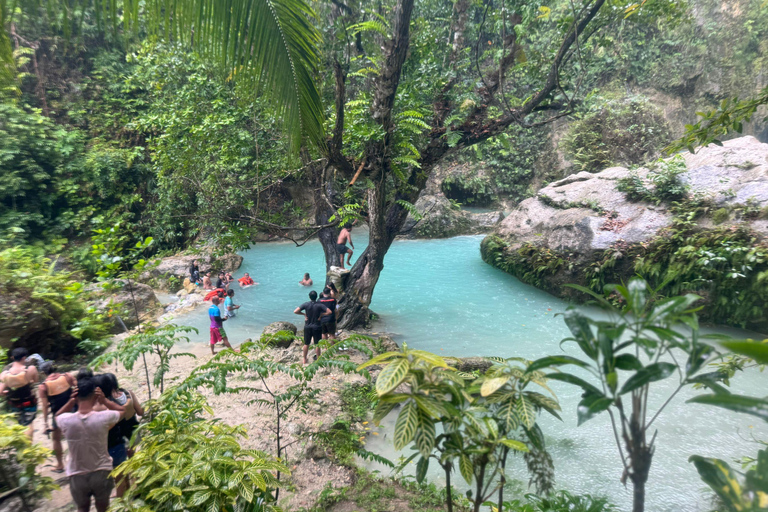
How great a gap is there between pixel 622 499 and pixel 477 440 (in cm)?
303

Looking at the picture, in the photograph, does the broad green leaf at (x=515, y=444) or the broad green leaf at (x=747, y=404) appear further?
the broad green leaf at (x=515, y=444)

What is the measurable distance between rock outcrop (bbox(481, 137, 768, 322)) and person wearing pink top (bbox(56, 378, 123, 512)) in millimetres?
8672

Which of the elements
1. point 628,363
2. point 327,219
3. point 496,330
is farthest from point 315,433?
point 327,219

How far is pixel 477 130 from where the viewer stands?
23.7 feet

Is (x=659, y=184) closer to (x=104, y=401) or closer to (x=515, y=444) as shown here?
(x=515, y=444)

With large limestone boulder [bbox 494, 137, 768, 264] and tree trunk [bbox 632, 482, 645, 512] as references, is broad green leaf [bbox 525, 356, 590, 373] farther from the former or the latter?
large limestone boulder [bbox 494, 137, 768, 264]

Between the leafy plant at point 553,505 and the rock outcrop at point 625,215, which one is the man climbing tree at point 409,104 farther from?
the leafy plant at point 553,505

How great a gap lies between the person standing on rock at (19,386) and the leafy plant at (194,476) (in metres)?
2.37

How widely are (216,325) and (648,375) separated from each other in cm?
685

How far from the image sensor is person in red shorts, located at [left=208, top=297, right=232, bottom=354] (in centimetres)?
695

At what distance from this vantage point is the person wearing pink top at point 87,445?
10.1 feet

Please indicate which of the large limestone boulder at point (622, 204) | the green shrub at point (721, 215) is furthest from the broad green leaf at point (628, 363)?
the green shrub at point (721, 215)

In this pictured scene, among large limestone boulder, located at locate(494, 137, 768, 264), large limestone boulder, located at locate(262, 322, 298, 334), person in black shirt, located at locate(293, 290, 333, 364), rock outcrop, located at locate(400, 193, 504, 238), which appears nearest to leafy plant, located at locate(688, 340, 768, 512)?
person in black shirt, located at locate(293, 290, 333, 364)

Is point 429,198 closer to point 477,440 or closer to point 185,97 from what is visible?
point 185,97
